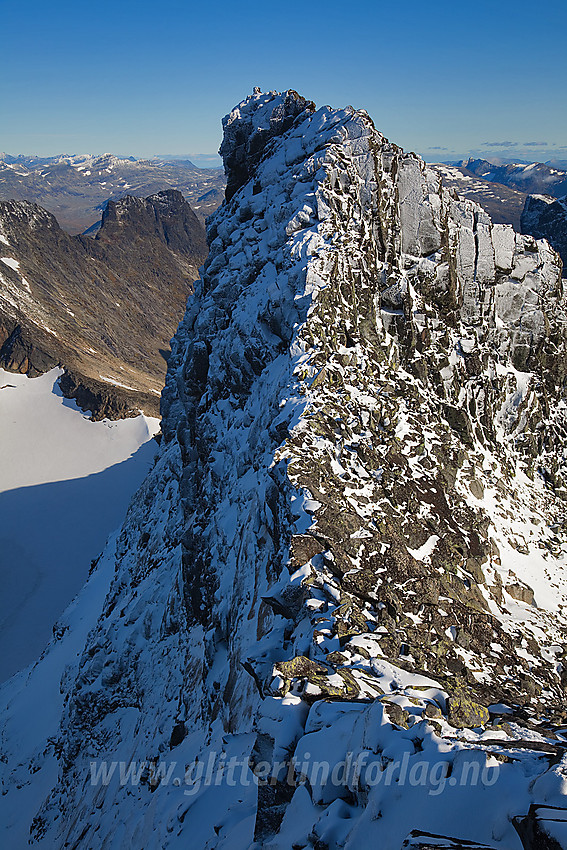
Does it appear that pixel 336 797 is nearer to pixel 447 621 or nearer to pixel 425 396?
pixel 447 621

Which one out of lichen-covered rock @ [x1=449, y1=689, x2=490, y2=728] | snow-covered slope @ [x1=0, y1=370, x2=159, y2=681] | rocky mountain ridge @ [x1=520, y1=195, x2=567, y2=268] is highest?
rocky mountain ridge @ [x1=520, y1=195, x2=567, y2=268]

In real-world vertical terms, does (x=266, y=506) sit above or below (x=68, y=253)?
below

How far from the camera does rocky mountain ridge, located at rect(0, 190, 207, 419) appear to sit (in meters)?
103

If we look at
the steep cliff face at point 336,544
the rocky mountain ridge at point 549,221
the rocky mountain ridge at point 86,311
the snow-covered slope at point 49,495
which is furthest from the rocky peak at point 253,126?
the rocky mountain ridge at point 86,311

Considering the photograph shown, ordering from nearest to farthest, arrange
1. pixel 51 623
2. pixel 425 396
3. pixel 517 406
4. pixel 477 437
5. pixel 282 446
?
pixel 282 446 → pixel 425 396 → pixel 477 437 → pixel 517 406 → pixel 51 623

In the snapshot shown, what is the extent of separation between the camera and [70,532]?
7388 centimetres

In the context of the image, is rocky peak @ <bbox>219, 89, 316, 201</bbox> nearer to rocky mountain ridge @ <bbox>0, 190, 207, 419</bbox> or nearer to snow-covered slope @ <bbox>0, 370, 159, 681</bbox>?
snow-covered slope @ <bbox>0, 370, 159, 681</bbox>

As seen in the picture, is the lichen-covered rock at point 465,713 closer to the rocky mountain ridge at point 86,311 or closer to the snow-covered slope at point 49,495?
the snow-covered slope at point 49,495

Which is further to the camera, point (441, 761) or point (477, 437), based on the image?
point (477, 437)

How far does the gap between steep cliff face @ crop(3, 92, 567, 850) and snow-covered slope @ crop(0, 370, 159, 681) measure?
2327cm

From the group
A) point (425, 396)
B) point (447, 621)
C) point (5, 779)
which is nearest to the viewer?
point (447, 621)

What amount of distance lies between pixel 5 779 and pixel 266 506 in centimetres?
3157

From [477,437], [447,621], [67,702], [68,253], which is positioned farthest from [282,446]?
[68,253]

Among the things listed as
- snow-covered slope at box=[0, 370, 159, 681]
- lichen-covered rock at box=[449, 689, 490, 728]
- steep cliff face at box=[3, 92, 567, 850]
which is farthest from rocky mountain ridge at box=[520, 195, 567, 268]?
lichen-covered rock at box=[449, 689, 490, 728]
